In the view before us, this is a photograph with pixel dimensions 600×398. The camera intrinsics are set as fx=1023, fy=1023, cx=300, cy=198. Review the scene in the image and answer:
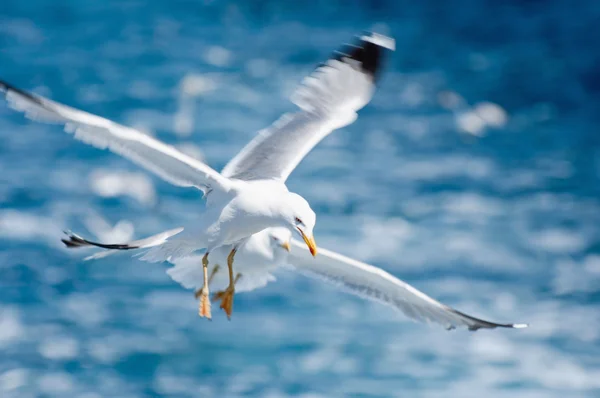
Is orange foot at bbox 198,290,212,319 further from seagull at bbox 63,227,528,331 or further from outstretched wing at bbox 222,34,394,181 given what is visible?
outstretched wing at bbox 222,34,394,181

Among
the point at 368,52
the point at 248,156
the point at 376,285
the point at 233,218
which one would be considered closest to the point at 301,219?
the point at 233,218

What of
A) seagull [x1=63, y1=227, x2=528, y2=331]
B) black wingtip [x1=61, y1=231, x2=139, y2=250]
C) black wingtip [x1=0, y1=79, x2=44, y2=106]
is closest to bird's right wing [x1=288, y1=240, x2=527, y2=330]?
seagull [x1=63, y1=227, x2=528, y2=331]

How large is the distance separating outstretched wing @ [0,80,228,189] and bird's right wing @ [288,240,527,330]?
0.96 m

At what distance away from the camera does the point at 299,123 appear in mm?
4922

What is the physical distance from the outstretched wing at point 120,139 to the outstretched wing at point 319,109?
32 centimetres

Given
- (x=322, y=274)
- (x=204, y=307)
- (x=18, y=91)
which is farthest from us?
(x=322, y=274)

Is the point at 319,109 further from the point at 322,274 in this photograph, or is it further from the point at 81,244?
the point at 81,244

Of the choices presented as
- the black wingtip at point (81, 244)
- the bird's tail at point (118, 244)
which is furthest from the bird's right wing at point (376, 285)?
the black wingtip at point (81, 244)

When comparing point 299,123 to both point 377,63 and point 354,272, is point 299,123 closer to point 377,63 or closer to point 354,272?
point 377,63

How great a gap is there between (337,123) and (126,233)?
13.6 ft

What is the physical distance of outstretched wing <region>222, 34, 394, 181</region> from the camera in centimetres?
484

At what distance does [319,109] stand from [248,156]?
1.42 feet

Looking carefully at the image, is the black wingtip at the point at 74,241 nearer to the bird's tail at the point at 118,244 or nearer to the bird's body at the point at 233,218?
the bird's tail at the point at 118,244

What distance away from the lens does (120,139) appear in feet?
14.2
